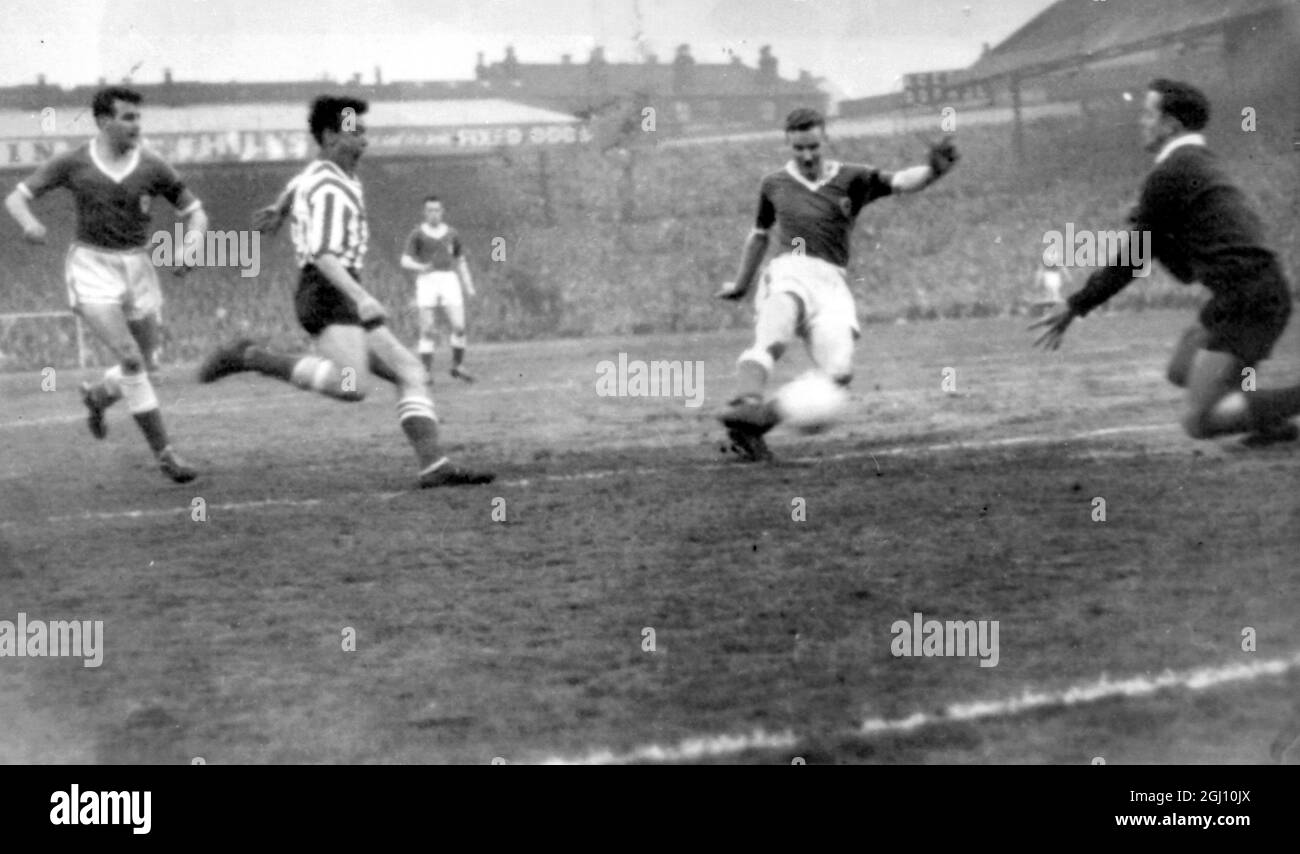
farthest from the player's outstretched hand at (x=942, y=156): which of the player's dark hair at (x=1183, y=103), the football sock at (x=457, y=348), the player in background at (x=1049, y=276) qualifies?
the player in background at (x=1049, y=276)

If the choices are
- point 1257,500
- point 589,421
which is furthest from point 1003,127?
point 1257,500

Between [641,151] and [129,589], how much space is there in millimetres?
22901

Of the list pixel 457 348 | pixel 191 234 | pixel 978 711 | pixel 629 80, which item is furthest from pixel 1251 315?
pixel 629 80

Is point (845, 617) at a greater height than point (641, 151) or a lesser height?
lesser

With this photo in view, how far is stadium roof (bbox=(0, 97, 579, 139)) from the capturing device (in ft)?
66.9

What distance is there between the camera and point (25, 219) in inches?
286

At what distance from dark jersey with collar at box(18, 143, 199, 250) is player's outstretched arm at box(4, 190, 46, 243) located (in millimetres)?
54

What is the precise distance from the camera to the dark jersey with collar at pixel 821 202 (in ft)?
25.5

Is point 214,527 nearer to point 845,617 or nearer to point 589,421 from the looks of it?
point 845,617

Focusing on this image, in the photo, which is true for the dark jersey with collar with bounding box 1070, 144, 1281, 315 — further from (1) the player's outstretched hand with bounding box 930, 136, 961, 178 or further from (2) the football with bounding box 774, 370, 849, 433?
(2) the football with bounding box 774, 370, 849, 433

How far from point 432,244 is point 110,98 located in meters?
8.02

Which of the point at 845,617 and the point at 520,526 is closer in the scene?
the point at 845,617

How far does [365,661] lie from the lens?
162 inches

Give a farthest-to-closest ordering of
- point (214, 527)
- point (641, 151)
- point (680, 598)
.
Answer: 1. point (641, 151)
2. point (214, 527)
3. point (680, 598)
